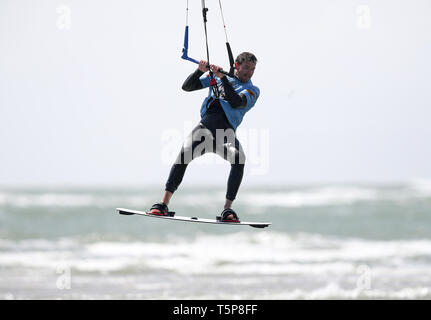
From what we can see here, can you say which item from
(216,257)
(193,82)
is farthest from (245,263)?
(193,82)

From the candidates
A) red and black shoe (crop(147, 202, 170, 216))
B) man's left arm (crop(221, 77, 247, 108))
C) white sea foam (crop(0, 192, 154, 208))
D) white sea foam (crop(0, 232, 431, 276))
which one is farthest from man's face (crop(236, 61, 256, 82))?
white sea foam (crop(0, 192, 154, 208))

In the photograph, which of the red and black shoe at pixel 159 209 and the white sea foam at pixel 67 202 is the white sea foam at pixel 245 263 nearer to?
the red and black shoe at pixel 159 209

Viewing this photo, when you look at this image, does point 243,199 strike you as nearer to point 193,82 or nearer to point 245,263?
point 245,263

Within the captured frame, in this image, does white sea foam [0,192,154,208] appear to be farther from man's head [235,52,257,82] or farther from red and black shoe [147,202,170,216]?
man's head [235,52,257,82]

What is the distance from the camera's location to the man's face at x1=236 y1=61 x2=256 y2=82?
7.90m

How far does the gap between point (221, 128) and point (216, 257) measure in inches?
434

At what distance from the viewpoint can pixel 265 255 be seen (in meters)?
19.1

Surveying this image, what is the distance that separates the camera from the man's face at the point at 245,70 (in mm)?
7896

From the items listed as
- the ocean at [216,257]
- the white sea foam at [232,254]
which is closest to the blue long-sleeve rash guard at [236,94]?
the ocean at [216,257]

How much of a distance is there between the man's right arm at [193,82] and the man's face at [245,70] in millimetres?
416

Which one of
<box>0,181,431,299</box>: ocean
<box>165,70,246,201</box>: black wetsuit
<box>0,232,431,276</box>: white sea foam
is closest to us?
<box>165,70,246,201</box>: black wetsuit

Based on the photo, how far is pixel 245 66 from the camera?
25.9 feet

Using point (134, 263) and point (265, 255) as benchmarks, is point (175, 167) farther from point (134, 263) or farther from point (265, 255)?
point (265, 255)
